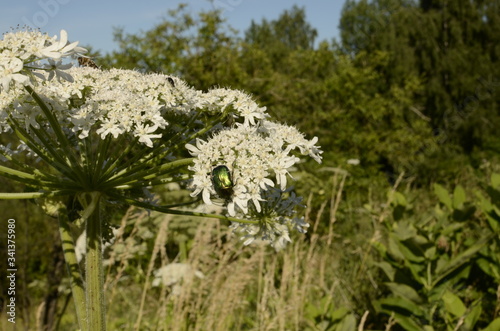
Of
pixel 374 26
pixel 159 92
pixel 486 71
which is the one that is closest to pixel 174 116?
pixel 159 92

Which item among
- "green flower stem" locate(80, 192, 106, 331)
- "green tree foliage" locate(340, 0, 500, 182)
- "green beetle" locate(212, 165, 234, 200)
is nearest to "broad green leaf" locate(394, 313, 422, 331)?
"green beetle" locate(212, 165, 234, 200)

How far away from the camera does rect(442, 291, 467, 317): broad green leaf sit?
3414mm

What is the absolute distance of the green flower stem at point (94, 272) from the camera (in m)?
1.89

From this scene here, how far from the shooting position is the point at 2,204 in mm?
8750

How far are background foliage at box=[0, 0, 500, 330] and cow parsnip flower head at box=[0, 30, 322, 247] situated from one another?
531mm

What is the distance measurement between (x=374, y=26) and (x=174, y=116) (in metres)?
32.7

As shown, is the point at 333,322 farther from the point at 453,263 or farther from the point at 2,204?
the point at 2,204

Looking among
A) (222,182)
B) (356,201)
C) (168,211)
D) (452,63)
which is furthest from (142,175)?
(452,63)

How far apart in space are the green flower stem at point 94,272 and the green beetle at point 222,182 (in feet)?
1.52

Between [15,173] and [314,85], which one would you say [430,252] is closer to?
[15,173]

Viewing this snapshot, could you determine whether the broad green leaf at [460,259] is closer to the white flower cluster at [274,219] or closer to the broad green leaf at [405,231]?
the broad green leaf at [405,231]

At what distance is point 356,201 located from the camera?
1088 cm

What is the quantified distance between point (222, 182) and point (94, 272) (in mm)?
592

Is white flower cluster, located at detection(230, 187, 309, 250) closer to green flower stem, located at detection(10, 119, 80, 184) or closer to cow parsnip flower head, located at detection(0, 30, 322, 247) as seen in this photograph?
cow parsnip flower head, located at detection(0, 30, 322, 247)
